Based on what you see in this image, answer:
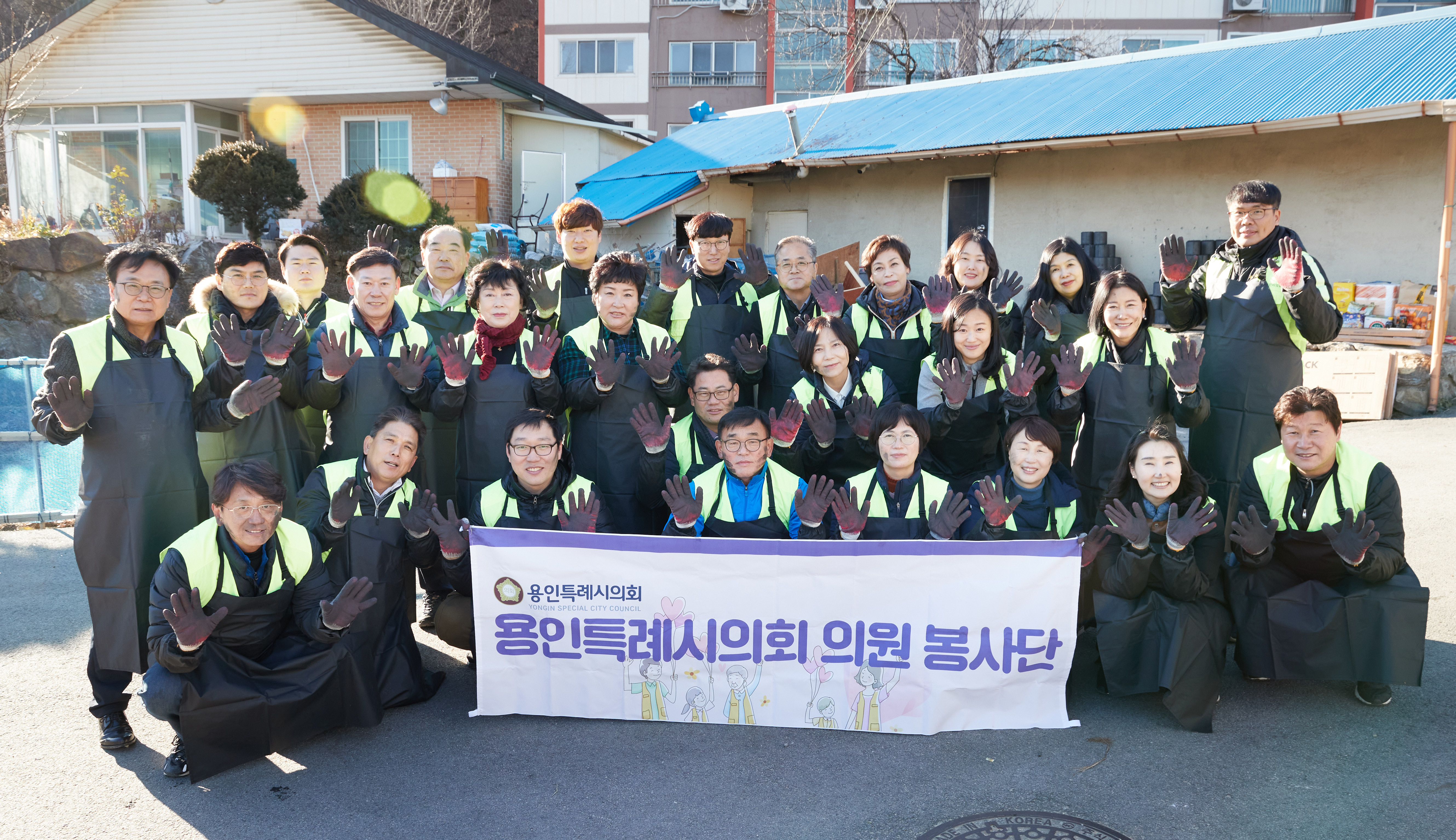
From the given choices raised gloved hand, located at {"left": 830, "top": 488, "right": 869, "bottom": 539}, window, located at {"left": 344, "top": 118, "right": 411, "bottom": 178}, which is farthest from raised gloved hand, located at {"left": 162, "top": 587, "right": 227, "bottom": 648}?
window, located at {"left": 344, "top": 118, "right": 411, "bottom": 178}

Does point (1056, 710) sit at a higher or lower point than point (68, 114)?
lower

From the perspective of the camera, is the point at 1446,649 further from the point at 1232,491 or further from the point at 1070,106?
the point at 1070,106

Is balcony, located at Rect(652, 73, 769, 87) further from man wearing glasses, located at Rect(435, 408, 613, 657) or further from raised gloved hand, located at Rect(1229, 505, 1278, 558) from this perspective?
raised gloved hand, located at Rect(1229, 505, 1278, 558)

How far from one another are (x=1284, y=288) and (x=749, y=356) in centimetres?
271

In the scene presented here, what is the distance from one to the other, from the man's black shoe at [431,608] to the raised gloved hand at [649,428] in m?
1.33

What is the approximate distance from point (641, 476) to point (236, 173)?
13.9 m

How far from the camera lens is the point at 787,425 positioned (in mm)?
4703

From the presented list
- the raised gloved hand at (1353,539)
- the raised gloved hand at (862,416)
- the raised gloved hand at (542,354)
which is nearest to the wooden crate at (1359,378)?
the raised gloved hand at (1353,539)

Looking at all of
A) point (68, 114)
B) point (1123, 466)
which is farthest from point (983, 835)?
point (68, 114)

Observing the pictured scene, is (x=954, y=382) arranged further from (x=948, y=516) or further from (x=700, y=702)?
(x=700, y=702)

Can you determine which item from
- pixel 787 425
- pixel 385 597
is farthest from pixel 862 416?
pixel 385 597

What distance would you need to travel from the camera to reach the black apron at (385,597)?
4.24 meters

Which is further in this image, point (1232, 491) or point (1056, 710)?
point (1232, 491)

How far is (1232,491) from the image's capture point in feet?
16.7
